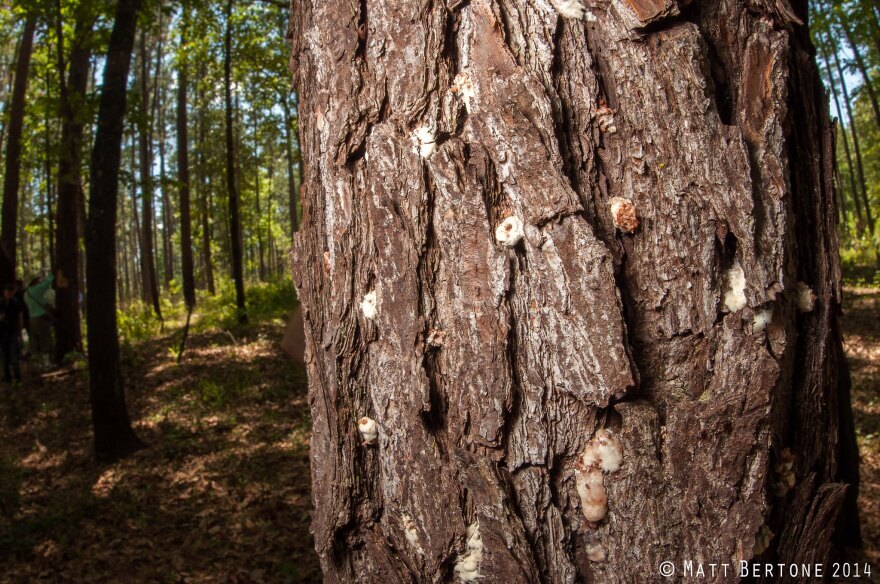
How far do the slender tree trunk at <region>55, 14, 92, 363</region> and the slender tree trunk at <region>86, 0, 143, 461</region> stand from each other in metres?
2.81

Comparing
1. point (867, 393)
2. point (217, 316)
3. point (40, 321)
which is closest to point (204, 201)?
point (217, 316)

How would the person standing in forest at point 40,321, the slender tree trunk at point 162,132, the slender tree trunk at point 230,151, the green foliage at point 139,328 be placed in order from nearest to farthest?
the person standing in forest at point 40,321 → the slender tree trunk at point 230,151 → the green foliage at point 139,328 → the slender tree trunk at point 162,132

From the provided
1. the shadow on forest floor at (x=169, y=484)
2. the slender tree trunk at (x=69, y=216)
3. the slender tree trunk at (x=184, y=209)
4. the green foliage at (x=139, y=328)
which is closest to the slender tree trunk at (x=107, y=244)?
the shadow on forest floor at (x=169, y=484)

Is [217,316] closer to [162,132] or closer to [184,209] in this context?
[184,209]

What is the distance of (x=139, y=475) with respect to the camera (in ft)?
22.3

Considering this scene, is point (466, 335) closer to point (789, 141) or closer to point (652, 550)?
point (652, 550)

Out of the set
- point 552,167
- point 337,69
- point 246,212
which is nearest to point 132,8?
point 337,69

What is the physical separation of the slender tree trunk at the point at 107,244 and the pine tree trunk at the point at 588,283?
6.56 meters

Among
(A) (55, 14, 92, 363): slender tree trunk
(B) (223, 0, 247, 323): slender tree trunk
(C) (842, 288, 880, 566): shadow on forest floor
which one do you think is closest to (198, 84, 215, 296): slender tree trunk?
(B) (223, 0, 247, 323): slender tree trunk

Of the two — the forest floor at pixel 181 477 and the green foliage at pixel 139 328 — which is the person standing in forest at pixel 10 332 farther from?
the green foliage at pixel 139 328

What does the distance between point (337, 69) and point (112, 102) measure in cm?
675

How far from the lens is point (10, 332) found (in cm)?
1053

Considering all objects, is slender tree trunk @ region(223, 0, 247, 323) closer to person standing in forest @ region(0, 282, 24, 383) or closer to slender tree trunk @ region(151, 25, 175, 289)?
slender tree trunk @ region(151, 25, 175, 289)

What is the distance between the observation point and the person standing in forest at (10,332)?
1058 centimetres
